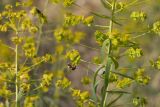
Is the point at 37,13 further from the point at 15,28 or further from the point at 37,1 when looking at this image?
the point at 37,1

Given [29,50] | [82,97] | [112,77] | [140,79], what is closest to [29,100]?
[29,50]

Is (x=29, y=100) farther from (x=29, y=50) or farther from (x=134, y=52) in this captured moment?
(x=134, y=52)

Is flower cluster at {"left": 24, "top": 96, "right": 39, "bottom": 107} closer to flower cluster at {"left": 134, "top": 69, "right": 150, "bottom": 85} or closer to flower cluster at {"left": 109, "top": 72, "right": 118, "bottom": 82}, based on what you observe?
flower cluster at {"left": 109, "top": 72, "right": 118, "bottom": 82}

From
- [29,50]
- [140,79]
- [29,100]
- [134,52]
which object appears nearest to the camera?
[134,52]

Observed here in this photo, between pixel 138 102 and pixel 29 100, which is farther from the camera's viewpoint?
pixel 29 100

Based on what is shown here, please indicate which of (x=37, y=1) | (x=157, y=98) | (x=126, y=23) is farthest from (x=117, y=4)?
(x=37, y=1)

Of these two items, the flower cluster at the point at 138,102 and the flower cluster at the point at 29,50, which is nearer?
the flower cluster at the point at 138,102

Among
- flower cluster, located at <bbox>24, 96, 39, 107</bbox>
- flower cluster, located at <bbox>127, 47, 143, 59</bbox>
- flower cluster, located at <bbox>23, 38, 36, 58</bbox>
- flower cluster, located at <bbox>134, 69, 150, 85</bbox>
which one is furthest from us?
flower cluster, located at <bbox>24, 96, 39, 107</bbox>

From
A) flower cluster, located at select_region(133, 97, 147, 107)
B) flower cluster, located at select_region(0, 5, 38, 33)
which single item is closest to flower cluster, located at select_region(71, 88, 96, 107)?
flower cluster, located at select_region(133, 97, 147, 107)

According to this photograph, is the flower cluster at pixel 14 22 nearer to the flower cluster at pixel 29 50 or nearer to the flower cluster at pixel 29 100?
the flower cluster at pixel 29 50

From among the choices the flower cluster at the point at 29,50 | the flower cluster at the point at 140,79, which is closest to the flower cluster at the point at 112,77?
the flower cluster at the point at 140,79

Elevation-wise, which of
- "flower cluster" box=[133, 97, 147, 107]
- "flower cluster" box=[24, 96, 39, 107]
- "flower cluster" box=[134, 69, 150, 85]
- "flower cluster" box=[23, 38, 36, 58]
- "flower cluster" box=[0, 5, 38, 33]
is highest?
"flower cluster" box=[0, 5, 38, 33]
